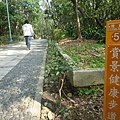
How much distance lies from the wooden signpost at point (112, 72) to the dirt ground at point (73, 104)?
0.49 m

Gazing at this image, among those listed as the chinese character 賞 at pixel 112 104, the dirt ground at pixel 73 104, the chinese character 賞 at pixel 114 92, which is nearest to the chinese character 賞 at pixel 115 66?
the chinese character 賞 at pixel 114 92

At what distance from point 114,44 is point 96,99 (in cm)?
125

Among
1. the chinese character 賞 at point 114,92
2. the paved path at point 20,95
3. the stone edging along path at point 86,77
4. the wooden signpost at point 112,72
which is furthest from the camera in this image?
the stone edging along path at point 86,77

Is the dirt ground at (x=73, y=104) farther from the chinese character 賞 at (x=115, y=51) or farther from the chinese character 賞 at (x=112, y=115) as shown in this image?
the chinese character 賞 at (x=115, y=51)

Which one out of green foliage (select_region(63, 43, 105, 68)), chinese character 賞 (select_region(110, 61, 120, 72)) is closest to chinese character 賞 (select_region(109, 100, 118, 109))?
chinese character 賞 (select_region(110, 61, 120, 72))

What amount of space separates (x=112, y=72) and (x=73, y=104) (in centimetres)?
108

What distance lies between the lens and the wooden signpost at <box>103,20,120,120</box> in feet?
4.86

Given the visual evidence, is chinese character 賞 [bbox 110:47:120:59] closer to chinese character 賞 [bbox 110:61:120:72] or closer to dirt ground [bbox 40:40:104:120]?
chinese character 賞 [bbox 110:61:120:72]

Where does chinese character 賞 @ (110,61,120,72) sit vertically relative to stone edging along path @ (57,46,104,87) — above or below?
above

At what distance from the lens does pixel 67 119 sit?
6.82ft

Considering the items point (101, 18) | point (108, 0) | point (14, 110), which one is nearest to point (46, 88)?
point (14, 110)

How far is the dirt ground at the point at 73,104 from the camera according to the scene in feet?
6.98

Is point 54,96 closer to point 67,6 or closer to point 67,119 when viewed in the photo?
point 67,119

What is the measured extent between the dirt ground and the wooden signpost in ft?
1.60
